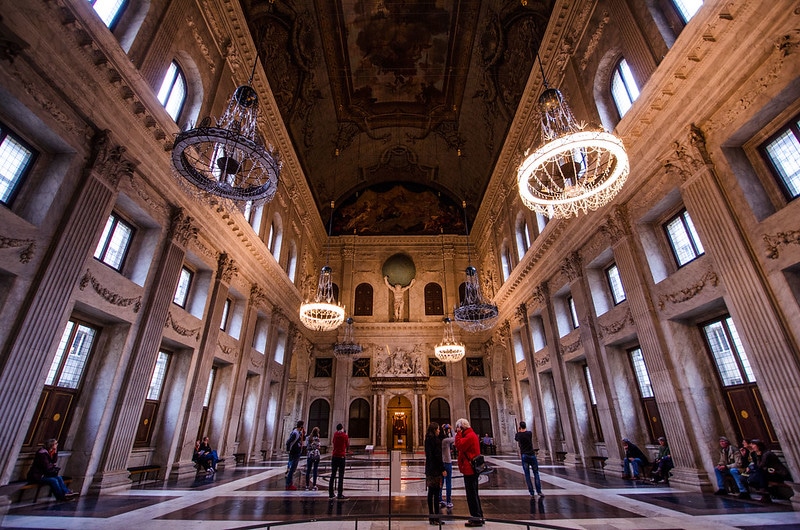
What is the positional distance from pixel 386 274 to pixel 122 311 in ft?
50.7

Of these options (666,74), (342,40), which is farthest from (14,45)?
(342,40)

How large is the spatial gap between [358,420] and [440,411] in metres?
4.17

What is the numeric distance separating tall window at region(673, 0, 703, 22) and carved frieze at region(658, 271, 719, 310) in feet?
15.0

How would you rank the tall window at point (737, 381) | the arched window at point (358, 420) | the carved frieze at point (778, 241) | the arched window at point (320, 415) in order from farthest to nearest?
the arched window at point (320, 415) → the arched window at point (358, 420) → the tall window at point (737, 381) → the carved frieze at point (778, 241)

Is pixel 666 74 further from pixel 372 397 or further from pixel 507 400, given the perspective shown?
pixel 372 397

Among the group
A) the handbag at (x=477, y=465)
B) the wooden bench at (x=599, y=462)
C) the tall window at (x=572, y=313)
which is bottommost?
the wooden bench at (x=599, y=462)

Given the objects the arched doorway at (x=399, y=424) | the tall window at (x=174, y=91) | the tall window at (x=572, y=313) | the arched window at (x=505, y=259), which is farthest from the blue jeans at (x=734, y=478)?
the arched doorway at (x=399, y=424)

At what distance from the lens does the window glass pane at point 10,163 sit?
17.8 feet

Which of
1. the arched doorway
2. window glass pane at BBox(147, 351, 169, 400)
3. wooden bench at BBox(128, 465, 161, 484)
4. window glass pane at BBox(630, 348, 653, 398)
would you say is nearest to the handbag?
window glass pane at BBox(630, 348, 653, 398)

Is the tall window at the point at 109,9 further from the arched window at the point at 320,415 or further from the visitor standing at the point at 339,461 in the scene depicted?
the arched window at the point at 320,415

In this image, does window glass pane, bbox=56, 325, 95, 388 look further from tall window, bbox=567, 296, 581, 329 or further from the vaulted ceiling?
tall window, bbox=567, 296, 581, 329

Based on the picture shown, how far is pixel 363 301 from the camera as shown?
2148 cm

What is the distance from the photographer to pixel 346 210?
74.2 ft

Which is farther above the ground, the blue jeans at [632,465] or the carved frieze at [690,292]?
the carved frieze at [690,292]
